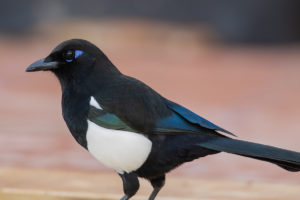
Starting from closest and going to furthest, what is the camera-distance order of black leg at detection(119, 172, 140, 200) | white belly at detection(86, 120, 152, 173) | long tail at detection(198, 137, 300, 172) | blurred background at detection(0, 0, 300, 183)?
long tail at detection(198, 137, 300, 172)
white belly at detection(86, 120, 152, 173)
black leg at detection(119, 172, 140, 200)
blurred background at detection(0, 0, 300, 183)

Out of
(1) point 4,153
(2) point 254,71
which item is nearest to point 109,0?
(2) point 254,71

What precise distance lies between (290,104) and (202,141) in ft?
16.1

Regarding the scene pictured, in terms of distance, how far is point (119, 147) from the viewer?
92.7 inches

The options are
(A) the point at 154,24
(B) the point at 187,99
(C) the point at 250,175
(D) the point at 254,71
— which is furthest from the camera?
(A) the point at 154,24

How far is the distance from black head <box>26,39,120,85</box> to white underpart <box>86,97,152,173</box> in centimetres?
25

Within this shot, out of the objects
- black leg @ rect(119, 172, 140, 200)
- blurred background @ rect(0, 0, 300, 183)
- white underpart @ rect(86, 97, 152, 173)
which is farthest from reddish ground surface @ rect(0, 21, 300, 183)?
white underpart @ rect(86, 97, 152, 173)

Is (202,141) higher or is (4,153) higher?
(202,141)

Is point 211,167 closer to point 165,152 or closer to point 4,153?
point 4,153

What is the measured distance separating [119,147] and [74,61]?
41 cm

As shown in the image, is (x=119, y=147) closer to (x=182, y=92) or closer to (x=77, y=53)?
(x=77, y=53)

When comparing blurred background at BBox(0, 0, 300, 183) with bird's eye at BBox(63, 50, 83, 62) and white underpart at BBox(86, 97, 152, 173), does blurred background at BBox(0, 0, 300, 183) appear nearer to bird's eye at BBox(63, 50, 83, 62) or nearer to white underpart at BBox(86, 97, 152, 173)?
bird's eye at BBox(63, 50, 83, 62)

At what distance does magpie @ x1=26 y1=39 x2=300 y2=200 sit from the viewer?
93.1 inches

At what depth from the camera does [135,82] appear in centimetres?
251

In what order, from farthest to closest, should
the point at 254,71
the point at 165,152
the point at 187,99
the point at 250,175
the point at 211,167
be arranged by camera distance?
the point at 254,71 → the point at 187,99 → the point at 211,167 → the point at 250,175 → the point at 165,152
